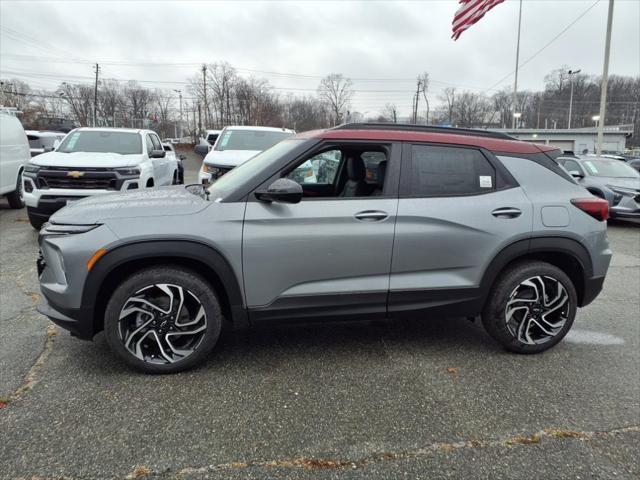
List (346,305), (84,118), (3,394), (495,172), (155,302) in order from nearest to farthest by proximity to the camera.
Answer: (3,394)
(155,302)
(346,305)
(495,172)
(84,118)

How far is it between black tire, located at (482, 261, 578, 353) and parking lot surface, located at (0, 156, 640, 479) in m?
0.15

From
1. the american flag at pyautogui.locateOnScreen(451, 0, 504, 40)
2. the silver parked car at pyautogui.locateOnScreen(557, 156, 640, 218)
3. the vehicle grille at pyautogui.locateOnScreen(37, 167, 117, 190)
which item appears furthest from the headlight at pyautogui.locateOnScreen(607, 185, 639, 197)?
the vehicle grille at pyautogui.locateOnScreen(37, 167, 117, 190)

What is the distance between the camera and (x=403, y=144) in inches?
131

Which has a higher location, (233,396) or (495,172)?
(495,172)

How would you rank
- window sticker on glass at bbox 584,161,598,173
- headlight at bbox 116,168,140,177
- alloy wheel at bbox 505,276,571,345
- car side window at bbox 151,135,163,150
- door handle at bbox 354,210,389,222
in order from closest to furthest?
door handle at bbox 354,210,389,222 → alloy wheel at bbox 505,276,571,345 → headlight at bbox 116,168,140,177 → car side window at bbox 151,135,163,150 → window sticker on glass at bbox 584,161,598,173

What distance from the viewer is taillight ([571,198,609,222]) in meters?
3.50

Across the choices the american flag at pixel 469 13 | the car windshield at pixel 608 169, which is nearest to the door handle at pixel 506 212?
the american flag at pixel 469 13

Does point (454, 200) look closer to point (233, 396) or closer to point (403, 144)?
point (403, 144)

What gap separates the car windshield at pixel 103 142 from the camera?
821 centimetres

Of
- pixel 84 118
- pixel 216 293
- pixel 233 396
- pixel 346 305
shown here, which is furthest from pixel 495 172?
pixel 84 118

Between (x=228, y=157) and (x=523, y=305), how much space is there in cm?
693

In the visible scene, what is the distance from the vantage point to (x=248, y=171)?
340 cm

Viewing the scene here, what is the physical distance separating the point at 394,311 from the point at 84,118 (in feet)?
248

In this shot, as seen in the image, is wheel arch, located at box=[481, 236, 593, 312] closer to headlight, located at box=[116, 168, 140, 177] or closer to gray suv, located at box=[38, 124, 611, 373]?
gray suv, located at box=[38, 124, 611, 373]
